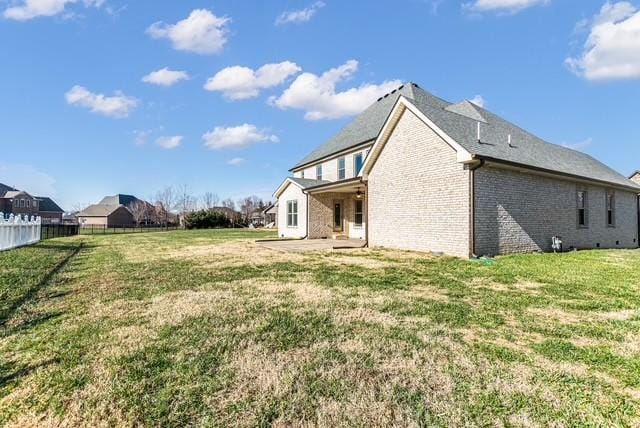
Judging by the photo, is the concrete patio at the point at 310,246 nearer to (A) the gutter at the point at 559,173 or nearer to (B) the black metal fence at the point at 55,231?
(A) the gutter at the point at 559,173

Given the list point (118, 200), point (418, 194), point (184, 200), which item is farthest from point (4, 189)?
point (418, 194)

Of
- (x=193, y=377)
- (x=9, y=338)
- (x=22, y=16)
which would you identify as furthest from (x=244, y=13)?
(x=193, y=377)

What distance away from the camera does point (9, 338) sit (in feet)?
12.2

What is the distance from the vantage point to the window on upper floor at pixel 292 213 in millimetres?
21156

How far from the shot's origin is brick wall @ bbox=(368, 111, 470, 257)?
10.5 meters

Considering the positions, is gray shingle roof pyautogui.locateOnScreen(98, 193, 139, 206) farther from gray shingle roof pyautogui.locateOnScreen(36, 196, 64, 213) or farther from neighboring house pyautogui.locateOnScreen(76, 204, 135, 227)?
gray shingle roof pyautogui.locateOnScreen(36, 196, 64, 213)

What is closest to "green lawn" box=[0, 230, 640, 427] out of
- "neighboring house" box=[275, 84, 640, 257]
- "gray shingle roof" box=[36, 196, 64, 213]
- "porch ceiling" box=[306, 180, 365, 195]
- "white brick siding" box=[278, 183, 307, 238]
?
"neighboring house" box=[275, 84, 640, 257]

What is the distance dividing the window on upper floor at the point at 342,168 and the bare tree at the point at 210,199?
6427 cm

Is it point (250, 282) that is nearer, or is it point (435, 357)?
point (435, 357)

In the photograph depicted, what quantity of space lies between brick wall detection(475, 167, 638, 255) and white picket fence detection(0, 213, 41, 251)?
17.9 metres

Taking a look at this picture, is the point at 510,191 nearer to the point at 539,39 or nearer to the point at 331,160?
the point at 539,39

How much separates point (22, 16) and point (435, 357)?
15.2 metres

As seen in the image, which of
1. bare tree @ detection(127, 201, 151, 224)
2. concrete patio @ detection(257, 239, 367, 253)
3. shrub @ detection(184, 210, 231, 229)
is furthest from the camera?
bare tree @ detection(127, 201, 151, 224)

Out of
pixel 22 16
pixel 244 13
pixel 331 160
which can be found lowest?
pixel 331 160
